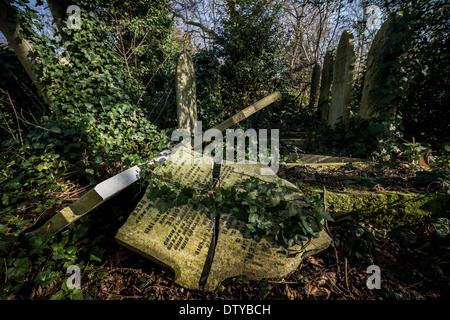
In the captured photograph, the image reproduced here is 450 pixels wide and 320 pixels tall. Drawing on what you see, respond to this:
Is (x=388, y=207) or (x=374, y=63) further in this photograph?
(x=374, y=63)

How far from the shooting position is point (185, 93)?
15.4 ft

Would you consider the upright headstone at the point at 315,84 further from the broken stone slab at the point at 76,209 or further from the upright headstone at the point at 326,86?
the broken stone slab at the point at 76,209

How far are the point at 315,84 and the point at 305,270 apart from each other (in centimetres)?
696

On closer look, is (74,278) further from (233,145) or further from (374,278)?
(233,145)

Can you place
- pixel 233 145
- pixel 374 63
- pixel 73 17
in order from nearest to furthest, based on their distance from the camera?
pixel 73 17, pixel 374 63, pixel 233 145

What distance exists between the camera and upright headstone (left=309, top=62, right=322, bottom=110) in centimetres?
675

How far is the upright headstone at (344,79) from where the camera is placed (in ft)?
14.5

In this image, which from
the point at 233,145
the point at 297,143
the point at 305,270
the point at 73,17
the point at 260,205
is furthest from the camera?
the point at 297,143

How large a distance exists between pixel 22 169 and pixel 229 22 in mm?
6839

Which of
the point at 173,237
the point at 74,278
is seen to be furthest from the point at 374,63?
the point at 74,278

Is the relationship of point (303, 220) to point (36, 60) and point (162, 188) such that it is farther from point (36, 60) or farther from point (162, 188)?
point (36, 60)

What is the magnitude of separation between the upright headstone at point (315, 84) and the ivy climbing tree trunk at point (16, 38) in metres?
7.66

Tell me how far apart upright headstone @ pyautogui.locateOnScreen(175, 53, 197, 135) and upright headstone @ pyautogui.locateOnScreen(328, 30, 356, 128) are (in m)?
3.84

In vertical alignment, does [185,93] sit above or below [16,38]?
below
